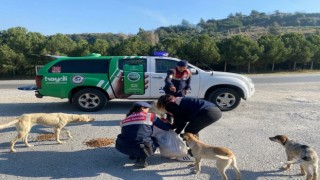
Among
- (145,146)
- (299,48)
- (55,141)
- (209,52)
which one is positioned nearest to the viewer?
(145,146)

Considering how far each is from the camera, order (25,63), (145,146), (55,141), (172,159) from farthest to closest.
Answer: (25,63) < (55,141) < (172,159) < (145,146)

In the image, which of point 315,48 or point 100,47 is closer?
point 100,47

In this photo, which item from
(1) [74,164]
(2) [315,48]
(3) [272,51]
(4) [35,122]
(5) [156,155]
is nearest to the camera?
(1) [74,164]

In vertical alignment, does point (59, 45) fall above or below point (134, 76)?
above

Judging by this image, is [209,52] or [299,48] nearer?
[209,52]

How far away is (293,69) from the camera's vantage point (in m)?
30.9

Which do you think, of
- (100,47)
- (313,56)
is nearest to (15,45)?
(100,47)

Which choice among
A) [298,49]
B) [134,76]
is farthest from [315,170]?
[298,49]

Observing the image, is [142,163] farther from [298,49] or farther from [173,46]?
[298,49]

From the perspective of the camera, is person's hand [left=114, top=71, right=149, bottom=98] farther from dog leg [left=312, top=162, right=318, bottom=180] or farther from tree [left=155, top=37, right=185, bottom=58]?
tree [left=155, top=37, right=185, bottom=58]

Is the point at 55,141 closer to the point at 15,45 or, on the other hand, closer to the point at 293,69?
the point at 15,45

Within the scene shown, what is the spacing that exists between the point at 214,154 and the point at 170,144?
0.91m

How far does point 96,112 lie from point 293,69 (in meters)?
27.8

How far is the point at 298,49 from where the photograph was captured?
1164 inches
